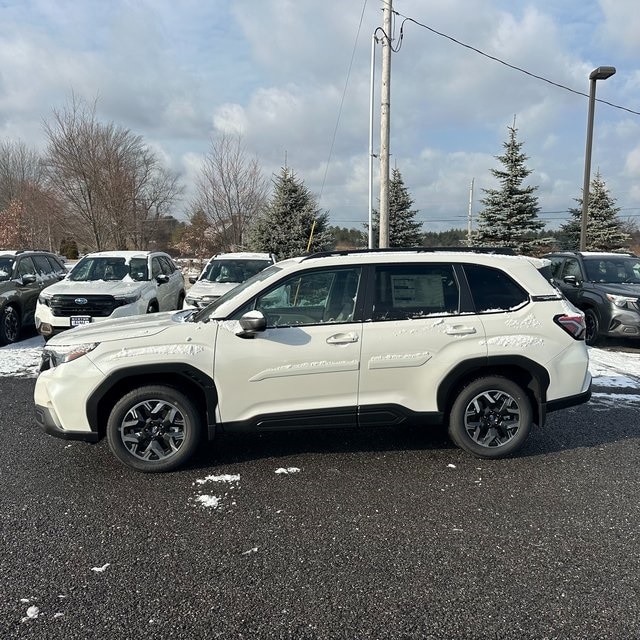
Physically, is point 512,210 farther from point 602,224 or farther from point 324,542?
point 324,542

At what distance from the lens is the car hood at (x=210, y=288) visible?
369 inches

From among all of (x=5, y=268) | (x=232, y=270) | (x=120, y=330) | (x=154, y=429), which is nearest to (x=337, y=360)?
(x=154, y=429)

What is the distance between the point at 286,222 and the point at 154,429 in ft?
58.4

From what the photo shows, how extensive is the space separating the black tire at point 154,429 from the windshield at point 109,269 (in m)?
6.34

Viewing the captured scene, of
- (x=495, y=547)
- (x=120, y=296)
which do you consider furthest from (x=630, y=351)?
(x=120, y=296)

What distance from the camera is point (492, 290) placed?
14.3 ft

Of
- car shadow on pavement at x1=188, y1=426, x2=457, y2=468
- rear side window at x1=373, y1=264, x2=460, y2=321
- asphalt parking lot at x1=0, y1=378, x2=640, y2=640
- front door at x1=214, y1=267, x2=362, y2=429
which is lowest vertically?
asphalt parking lot at x1=0, y1=378, x2=640, y2=640

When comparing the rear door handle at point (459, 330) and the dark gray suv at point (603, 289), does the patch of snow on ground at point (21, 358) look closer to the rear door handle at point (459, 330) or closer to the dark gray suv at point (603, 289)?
the rear door handle at point (459, 330)

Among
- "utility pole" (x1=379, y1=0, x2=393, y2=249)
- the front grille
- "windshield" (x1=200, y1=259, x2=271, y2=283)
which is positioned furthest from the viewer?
"utility pole" (x1=379, y1=0, x2=393, y2=249)

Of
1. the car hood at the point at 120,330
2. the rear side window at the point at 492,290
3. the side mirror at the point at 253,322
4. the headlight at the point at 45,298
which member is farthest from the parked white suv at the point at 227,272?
the rear side window at the point at 492,290

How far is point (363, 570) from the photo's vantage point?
9.29ft

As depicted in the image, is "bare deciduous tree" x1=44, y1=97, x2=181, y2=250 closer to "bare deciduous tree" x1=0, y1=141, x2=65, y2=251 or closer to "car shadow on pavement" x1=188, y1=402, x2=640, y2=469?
"bare deciduous tree" x1=0, y1=141, x2=65, y2=251

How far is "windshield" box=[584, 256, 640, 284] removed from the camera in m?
9.95

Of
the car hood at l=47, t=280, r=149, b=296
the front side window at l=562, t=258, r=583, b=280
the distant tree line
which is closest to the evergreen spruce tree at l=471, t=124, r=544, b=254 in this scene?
the distant tree line
